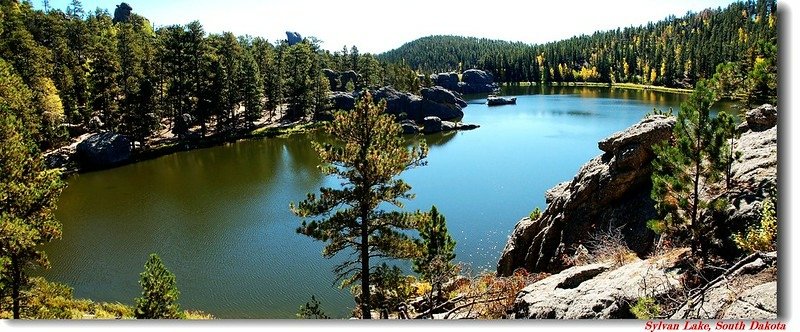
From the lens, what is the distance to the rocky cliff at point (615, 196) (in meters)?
9.72

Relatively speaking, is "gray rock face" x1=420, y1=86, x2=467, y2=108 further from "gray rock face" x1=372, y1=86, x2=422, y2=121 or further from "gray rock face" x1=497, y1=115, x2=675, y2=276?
"gray rock face" x1=497, y1=115, x2=675, y2=276

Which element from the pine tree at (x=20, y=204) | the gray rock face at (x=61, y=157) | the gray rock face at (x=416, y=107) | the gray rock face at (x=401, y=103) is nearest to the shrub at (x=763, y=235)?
the pine tree at (x=20, y=204)

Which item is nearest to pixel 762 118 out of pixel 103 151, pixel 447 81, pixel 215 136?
pixel 103 151

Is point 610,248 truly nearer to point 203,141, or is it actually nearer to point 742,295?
point 742,295

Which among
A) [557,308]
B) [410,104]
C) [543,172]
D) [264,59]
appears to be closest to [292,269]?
[557,308]

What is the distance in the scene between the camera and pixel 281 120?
54.8 metres

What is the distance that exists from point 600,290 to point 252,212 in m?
19.4

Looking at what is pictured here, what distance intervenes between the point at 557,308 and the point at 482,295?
1.76m

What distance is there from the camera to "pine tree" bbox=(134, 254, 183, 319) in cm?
1038

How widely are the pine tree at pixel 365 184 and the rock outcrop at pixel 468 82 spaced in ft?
303

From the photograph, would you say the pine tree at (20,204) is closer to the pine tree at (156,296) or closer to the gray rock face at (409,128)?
the pine tree at (156,296)

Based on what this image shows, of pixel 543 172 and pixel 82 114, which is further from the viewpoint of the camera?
pixel 82 114

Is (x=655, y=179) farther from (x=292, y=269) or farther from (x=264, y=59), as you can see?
(x=264, y=59)

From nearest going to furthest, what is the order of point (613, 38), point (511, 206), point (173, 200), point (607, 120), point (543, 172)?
point (511, 206)
point (173, 200)
point (543, 172)
point (607, 120)
point (613, 38)
